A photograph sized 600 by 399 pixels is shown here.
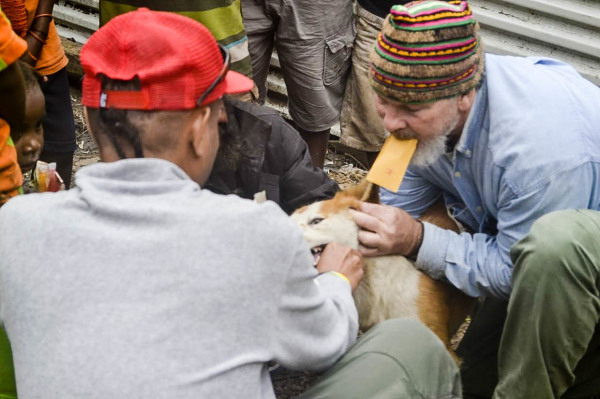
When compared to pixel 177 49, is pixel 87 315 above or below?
below

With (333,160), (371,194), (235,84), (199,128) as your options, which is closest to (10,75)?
(235,84)

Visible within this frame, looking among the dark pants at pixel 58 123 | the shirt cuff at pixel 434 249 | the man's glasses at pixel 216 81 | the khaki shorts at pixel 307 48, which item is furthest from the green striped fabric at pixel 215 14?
the man's glasses at pixel 216 81

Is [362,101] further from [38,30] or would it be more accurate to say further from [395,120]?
[395,120]

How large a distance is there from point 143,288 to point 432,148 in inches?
63.4

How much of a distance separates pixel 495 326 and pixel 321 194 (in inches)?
36.6

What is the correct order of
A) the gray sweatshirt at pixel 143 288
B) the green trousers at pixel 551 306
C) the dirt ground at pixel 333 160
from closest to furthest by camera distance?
the gray sweatshirt at pixel 143 288
the green trousers at pixel 551 306
the dirt ground at pixel 333 160

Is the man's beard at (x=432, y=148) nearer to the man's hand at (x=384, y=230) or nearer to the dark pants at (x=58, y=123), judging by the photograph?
the man's hand at (x=384, y=230)

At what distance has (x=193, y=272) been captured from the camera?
1.79m

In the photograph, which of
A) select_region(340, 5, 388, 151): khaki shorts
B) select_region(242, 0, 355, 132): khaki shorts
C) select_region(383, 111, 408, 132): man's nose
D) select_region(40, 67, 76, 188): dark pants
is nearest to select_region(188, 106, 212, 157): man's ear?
select_region(383, 111, 408, 132): man's nose

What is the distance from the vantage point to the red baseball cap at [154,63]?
202 centimetres

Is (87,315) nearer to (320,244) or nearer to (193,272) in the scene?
(193,272)

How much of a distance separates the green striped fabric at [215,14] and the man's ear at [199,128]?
1885 millimetres

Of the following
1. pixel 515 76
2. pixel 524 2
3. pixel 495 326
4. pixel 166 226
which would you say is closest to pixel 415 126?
pixel 515 76

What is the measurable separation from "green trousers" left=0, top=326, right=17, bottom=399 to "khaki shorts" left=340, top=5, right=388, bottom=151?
3047 millimetres
